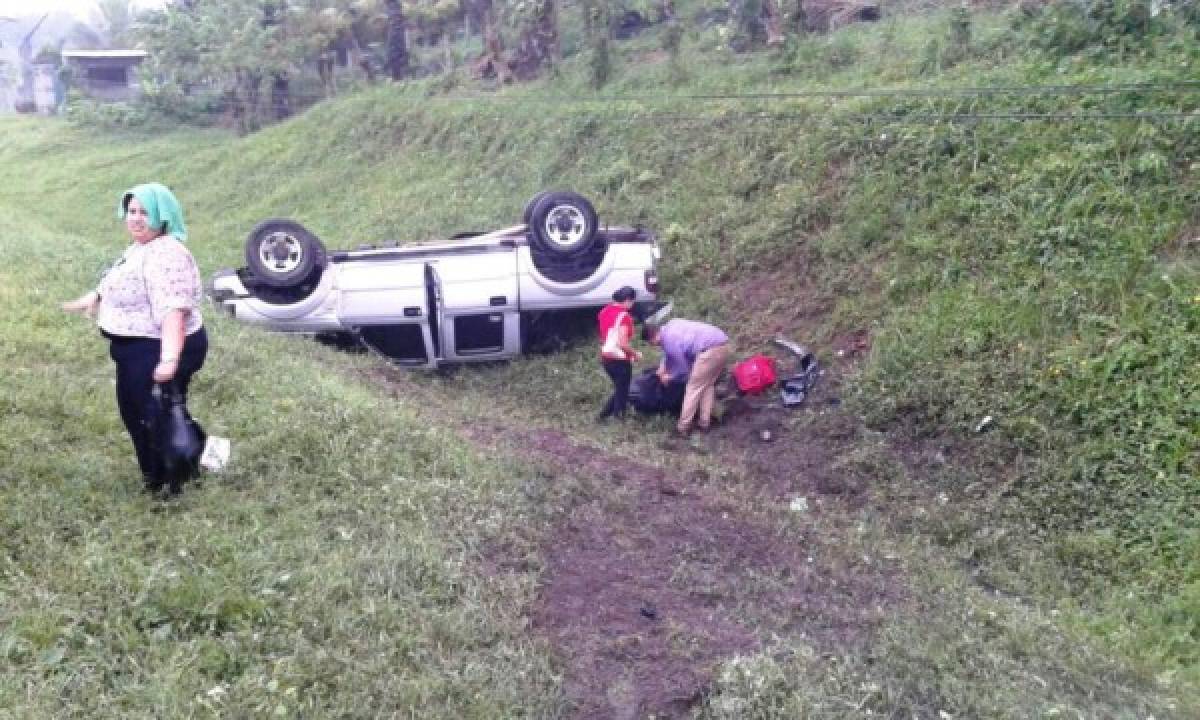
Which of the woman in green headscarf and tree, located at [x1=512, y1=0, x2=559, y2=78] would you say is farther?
tree, located at [x1=512, y1=0, x2=559, y2=78]

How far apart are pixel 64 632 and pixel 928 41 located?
458 inches

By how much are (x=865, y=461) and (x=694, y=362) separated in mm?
1710

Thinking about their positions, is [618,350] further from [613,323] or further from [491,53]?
[491,53]

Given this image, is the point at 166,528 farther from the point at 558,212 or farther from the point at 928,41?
the point at 928,41

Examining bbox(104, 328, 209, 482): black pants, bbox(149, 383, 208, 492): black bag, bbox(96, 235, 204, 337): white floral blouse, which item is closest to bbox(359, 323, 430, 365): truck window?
bbox(149, 383, 208, 492): black bag

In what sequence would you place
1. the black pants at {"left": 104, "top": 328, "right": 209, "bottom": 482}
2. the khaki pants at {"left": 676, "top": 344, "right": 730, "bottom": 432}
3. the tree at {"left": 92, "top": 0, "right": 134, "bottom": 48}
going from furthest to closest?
the tree at {"left": 92, "top": 0, "right": 134, "bottom": 48}
the khaki pants at {"left": 676, "top": 344, "right": 730, "bottom": 432}
the black pants at {"left": 104, "top": 328, "right": 209, "bottom": 482}

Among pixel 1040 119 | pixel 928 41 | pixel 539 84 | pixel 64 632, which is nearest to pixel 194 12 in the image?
pixel 539 84

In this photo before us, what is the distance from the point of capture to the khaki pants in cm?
839

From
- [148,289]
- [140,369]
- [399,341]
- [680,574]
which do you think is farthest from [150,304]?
[399,341]

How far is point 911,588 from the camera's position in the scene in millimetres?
5477

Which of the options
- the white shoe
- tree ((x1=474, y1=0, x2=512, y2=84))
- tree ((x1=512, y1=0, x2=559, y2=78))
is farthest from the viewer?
tree ((x1=474, y1=0, x2=512, y2=84))

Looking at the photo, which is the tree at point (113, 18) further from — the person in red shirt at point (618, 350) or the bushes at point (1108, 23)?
the person in red shirt at point (618, 350)

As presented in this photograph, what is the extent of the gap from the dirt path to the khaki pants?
2.32 feet

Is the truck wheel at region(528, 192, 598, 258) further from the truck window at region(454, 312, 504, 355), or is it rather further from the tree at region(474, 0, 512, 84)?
the tree at region(474, 0, 512, 84)
